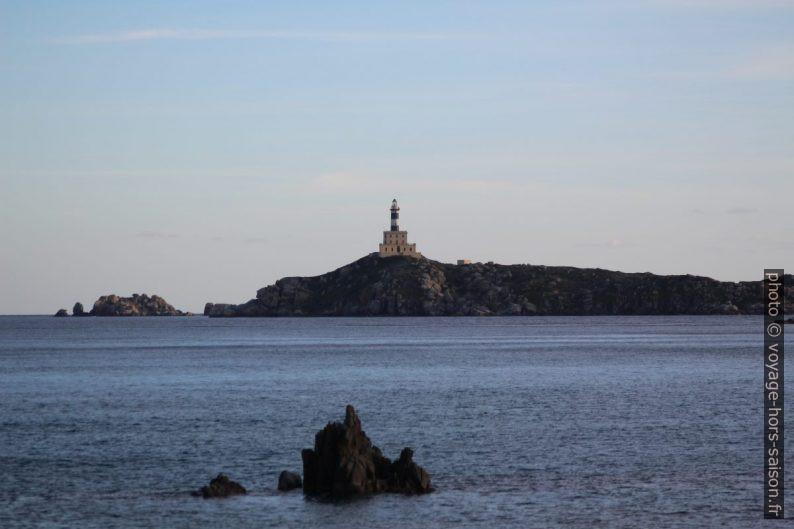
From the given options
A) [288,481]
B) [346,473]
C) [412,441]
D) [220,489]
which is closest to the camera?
[346,473]

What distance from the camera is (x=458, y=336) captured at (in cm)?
19525

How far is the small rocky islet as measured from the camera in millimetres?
38750

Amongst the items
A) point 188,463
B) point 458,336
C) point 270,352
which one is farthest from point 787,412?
point 458,336

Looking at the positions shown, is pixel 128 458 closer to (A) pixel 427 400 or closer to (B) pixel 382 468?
(B) pixel 382 468

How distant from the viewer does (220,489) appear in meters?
39.1

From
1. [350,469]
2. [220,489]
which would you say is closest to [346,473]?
[350,469]

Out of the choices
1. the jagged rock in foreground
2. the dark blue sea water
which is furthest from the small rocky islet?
the dark blue sea water

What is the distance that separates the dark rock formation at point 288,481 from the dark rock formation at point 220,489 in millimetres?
1373

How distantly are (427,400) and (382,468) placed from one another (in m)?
32.7

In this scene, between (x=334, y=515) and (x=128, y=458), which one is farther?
(x=128, y=458)

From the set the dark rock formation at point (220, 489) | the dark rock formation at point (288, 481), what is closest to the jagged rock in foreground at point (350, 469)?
the dark rock formation at point (288, 481)

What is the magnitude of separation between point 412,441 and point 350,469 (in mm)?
13466

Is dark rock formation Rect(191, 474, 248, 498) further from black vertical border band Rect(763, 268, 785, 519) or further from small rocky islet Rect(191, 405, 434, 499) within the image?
black vertical border band Rect(763, 268, 785, 519)

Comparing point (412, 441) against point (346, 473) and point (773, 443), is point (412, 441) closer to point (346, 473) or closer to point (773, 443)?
point (346, 473)
